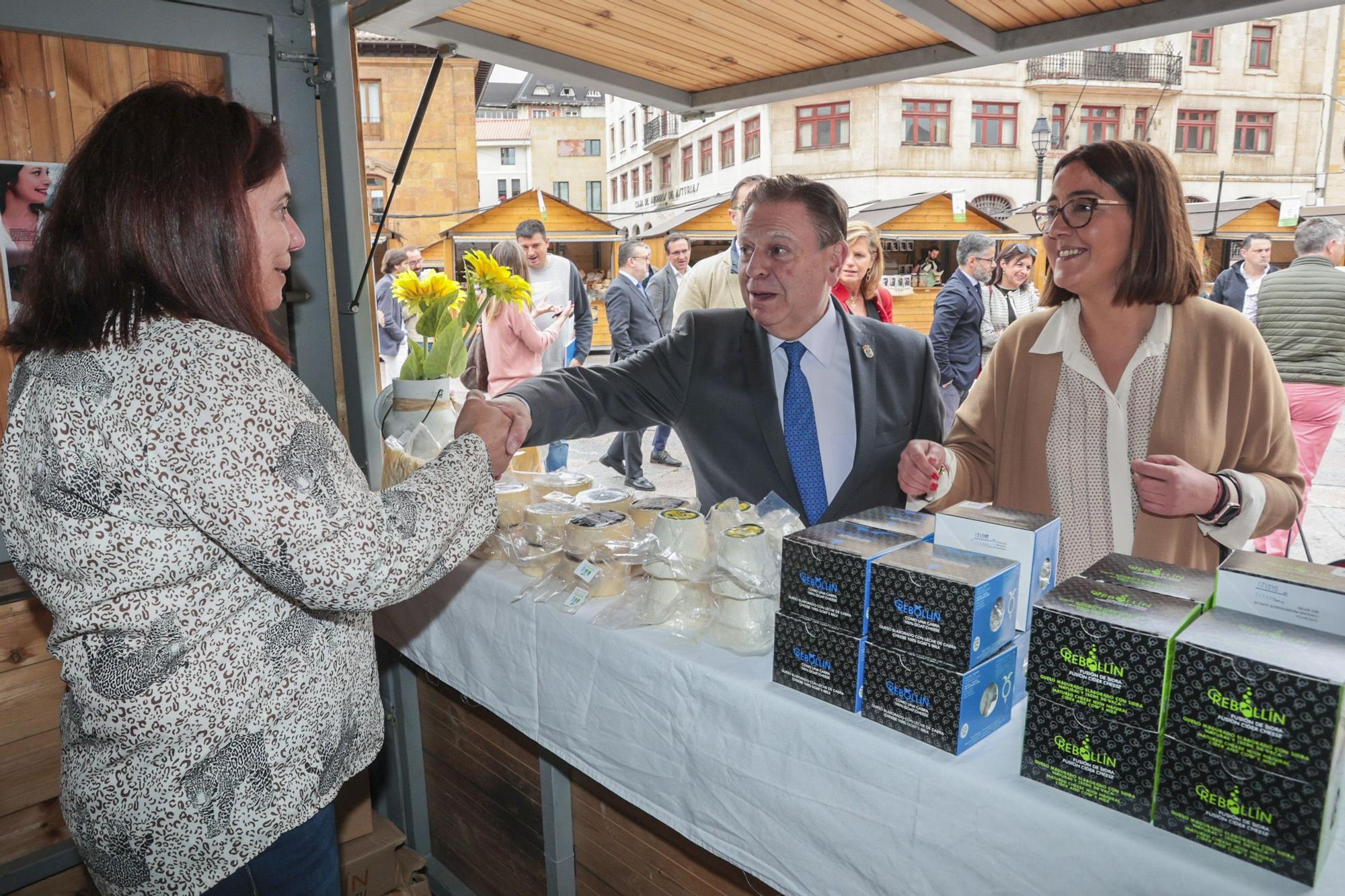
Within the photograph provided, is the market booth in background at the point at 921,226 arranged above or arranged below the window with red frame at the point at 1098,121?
below

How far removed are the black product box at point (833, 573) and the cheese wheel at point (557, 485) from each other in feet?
2.78

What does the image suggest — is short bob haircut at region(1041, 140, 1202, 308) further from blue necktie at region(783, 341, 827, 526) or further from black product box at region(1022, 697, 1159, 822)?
black product box at region(1022, 697, 1159, 822)

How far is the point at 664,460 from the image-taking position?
768 centimetres

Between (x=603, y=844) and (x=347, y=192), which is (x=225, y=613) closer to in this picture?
Answer: (x=603, y=844)

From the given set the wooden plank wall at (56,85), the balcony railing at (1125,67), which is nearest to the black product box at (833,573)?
the wooden plank wall at (56,85)

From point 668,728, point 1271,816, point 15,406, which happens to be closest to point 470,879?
point 668,728

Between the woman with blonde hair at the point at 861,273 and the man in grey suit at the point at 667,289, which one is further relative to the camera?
the man in grey suit at the point at 667,289

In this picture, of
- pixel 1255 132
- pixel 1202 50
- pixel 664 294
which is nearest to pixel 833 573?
pixel 664 294

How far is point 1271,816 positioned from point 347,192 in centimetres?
250

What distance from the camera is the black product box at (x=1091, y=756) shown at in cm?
97

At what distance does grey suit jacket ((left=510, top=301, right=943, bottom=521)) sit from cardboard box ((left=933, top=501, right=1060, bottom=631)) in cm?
79

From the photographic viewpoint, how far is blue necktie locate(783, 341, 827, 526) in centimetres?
210

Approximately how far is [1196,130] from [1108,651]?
3795cm

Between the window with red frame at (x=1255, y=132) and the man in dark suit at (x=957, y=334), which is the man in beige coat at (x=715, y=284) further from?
the window with red frame at (x=1255, y=132)
